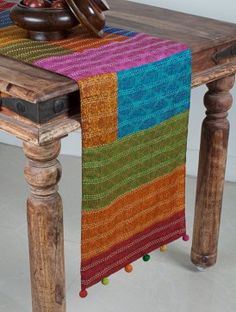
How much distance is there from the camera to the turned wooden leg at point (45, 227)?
134cm

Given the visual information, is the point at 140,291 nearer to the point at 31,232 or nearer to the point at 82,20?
the point at 31,232

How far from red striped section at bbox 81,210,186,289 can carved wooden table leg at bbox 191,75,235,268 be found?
0.15 meters

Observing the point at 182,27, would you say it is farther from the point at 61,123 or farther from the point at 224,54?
the point at 61,123

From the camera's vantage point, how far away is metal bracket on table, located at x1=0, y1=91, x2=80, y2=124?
1274 mm

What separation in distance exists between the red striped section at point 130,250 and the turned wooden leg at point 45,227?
7 centimetres

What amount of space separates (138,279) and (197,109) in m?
0.78

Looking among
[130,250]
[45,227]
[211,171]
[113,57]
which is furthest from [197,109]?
[45,227]

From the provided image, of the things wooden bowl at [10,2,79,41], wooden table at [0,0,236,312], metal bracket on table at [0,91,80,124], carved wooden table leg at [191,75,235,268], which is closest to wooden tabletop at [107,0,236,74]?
wooden table at [0,0,236,312]

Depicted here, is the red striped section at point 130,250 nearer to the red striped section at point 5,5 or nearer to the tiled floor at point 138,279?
the tiled floor at point 138,279

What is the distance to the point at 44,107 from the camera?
1275 mm

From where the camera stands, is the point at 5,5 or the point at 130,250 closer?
the point at 130,250

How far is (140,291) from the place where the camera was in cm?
191

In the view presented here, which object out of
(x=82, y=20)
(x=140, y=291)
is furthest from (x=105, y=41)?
(x=140, y=291)

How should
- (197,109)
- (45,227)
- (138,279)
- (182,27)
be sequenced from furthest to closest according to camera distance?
1. (197,109)
2. (138,279)
3. (182,27)
4. (45,227)
